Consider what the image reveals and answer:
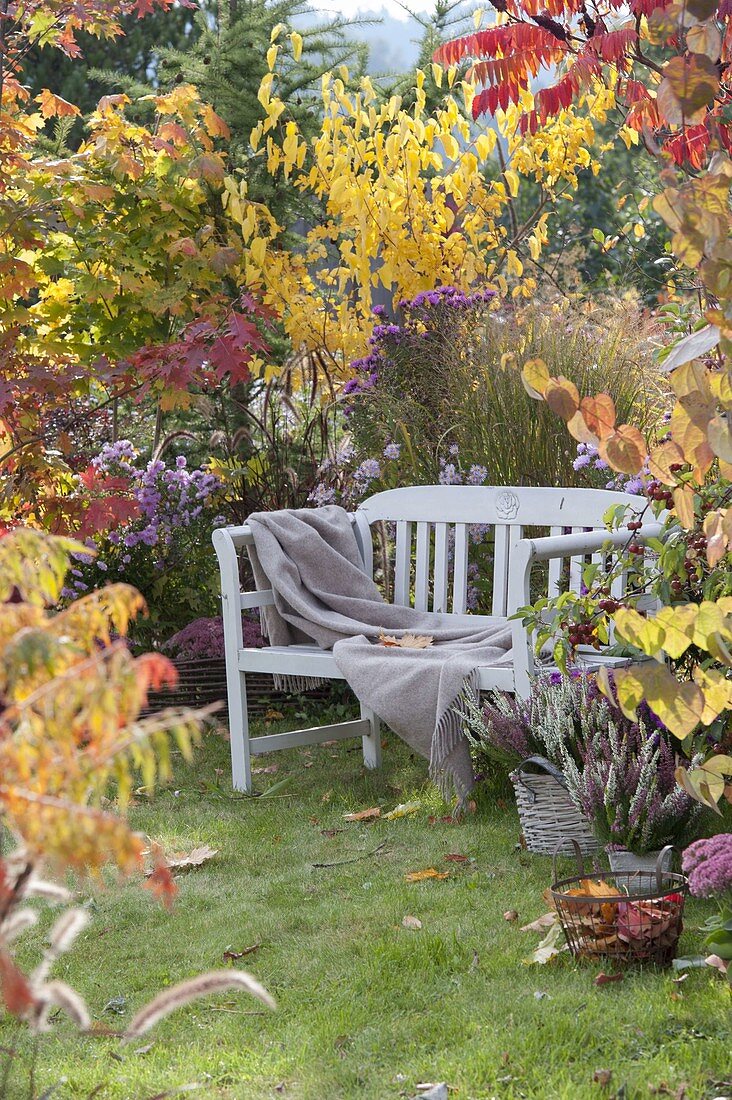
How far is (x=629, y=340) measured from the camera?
4828 millimetres

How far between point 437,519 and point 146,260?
203cm

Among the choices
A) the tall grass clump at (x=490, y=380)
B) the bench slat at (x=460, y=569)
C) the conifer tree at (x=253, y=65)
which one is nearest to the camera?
the bench slat at (x=460, y=569)

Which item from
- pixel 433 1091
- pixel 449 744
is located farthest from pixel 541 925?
pixel 449 744

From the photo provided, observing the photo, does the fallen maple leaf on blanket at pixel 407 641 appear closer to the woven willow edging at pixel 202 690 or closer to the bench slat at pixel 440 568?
the bench slat at pixel 440 568

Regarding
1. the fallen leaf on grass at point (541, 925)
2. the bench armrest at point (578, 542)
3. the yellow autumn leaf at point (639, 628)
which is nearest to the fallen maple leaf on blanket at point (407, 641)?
the bench armrest at point (578, 542)

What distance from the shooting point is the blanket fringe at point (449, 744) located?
3521 mm

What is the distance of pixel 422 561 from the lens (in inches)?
172

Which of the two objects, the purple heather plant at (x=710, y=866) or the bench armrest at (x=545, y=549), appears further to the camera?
the bench armrest at (x=545, y=549)

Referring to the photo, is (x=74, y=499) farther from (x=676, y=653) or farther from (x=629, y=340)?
(x=676, y=653)

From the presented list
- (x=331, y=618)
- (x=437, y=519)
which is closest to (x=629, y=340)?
(x=437, y=519)

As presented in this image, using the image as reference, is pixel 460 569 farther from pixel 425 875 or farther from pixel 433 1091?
pixel 433 1091

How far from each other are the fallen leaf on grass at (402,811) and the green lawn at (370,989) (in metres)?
0.05

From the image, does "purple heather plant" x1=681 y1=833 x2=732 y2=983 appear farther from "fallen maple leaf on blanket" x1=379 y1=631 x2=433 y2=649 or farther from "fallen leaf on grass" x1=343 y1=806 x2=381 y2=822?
"fallen maple leaf on blanket" x1=379 y1=631 x2=433 y2=649

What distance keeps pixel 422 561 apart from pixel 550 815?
4.52 ft
